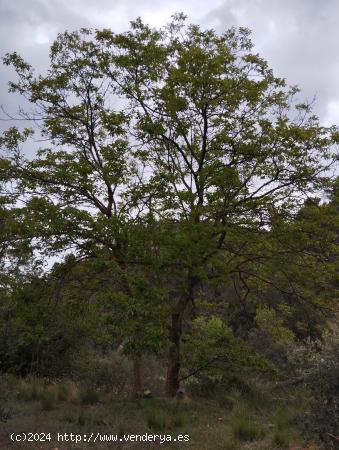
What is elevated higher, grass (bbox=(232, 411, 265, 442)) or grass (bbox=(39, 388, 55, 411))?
grass (bbox=(39, 388, 55, 411))

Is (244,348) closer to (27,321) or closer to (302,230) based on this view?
(302,230)

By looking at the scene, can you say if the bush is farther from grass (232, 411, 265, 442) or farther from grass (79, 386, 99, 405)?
grass (79, 386, 99, 405)

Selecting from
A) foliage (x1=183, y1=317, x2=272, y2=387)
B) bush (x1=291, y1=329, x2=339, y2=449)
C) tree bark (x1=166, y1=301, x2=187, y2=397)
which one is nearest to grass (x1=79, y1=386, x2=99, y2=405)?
tree bark (x1=166, y1=301, x2=187, y2=397)

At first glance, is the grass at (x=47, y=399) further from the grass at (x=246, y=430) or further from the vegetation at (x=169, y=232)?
the grass at (x=246, y=430)

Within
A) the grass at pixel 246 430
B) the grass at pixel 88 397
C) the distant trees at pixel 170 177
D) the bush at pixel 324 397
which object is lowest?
the grass at pixel 246 430

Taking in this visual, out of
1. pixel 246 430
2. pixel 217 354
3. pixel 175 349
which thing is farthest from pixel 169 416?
pixel 175 349

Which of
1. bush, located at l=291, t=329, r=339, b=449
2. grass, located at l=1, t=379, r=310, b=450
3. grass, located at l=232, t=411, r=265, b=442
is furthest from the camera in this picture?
grass, located at l=232, t=411, r=265, b=442

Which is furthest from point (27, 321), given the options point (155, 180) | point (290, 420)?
point (290, 420)

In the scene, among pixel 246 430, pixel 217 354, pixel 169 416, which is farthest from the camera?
pixel 217 354

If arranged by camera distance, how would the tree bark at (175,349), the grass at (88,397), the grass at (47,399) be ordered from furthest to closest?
the tree bark at (175,349) → the grass at (88,397) → the grass at (47,399)

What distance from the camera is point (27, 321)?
1002 centimetres

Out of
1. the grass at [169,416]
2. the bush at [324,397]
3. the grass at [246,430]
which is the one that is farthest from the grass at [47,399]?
the bush at [324,397]

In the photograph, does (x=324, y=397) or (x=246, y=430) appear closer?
(x=324, y=397)

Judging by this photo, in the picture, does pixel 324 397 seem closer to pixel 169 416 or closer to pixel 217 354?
pixel 169 416
